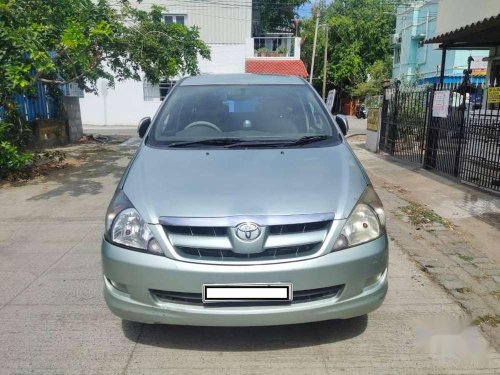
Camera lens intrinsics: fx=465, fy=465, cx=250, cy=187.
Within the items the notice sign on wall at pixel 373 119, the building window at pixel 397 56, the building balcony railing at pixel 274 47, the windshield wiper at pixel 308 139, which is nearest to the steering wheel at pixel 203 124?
the windshield wiper at pixel 308 139

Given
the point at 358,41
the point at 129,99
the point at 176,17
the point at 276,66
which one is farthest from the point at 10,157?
the point at 358,41

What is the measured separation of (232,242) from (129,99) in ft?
74.4

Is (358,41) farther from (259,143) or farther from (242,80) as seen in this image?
(259,143)

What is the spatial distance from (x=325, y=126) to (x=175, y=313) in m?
2.07

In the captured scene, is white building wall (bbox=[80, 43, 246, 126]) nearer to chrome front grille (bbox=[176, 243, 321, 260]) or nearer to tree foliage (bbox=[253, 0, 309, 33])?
tree foliage (bbox=[253, 0, 309, 33])

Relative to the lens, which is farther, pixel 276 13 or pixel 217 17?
pixel 276 13

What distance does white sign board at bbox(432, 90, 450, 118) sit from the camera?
28.6 ft

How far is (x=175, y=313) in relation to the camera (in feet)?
8.88

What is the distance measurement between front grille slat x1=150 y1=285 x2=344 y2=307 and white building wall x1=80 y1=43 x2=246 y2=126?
21.5m

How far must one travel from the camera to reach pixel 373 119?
43.8ft

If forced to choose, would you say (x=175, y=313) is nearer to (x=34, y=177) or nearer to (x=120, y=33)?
(x=34, y=177)

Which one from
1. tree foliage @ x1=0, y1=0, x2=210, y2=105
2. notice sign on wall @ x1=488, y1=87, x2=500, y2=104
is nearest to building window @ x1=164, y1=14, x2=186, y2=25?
tree foliage @ x1=0, y1=0, x2=210, y2=105

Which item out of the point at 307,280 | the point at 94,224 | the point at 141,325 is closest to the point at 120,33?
the point at 94,224

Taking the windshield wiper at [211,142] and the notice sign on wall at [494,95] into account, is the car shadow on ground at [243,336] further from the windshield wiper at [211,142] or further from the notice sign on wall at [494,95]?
the notice sign on wall at [494,95]
